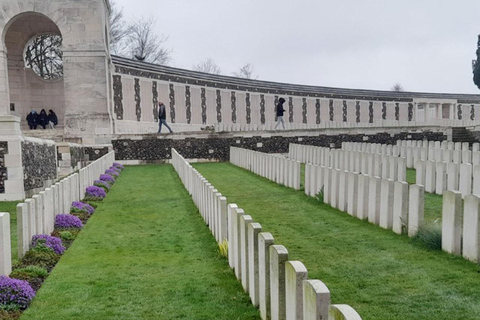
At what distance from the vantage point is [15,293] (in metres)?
4.00

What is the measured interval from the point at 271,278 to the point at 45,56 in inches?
1353

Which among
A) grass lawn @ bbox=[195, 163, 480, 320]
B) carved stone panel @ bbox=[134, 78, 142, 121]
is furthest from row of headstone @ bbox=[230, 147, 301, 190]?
carved stone panel @ bbox=[134, 78, 142, 121]

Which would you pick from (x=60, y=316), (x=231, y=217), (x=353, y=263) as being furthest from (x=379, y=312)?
(x=60, y=316)

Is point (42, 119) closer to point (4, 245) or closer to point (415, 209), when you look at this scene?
point (4, 245)

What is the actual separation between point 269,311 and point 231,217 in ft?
4.61

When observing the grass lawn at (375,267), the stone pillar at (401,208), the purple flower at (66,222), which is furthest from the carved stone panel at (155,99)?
the stone pillar at (401,208)

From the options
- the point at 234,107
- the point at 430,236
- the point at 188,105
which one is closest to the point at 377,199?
the point at 430,236

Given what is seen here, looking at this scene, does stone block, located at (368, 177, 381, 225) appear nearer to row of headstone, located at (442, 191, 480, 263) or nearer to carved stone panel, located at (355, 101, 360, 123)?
row of headstone, located at (442, 191, 480, 263)

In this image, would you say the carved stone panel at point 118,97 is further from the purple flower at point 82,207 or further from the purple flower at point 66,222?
the purple flower at point 66,222

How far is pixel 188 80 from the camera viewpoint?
31.2 m

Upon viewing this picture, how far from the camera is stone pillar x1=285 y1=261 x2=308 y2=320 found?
8.13ft

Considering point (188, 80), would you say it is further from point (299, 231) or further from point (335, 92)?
point (299, 231)

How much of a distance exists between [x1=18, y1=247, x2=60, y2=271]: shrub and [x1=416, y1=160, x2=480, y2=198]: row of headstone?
6068 millimetres

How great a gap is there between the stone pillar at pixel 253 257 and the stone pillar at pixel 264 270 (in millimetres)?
163
